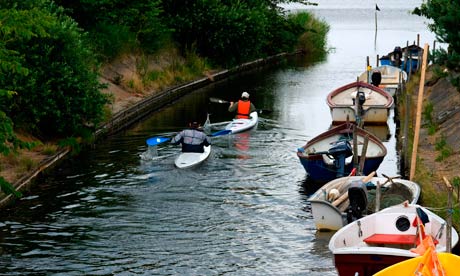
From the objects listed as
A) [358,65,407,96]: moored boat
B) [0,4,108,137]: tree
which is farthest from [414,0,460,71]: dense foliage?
[358,65,407,96]: moored boat

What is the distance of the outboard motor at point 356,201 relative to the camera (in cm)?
2455

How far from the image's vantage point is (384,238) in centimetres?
2194

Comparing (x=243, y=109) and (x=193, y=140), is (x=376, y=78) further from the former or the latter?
(x=193, y=140)

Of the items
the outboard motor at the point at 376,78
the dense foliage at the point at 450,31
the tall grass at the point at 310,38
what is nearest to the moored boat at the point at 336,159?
the dense foliage at the point at 450,31

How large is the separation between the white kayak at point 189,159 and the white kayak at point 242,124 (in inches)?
239

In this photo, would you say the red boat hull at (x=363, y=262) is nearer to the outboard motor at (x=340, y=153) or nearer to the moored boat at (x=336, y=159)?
the moored boat at (x=336, y=159)

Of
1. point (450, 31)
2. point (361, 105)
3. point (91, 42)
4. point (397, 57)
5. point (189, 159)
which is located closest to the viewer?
point (450, 31)

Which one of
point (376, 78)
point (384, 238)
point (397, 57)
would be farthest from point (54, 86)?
point (397, 57)

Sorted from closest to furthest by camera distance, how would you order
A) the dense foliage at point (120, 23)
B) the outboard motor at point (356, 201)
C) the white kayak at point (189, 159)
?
the outboard motor at point (356, 201), the white kayak at point (189, 159), the dense foliage at point (120, 23)

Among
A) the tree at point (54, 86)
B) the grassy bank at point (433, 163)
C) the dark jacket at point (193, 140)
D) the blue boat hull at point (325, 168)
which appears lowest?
the blue boat hull at point (325, 168)

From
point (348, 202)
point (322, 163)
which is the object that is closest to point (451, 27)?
point (322, 163)

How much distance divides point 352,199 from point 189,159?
31.9 ft

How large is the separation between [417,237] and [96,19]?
100 feet

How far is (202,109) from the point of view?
162ft
